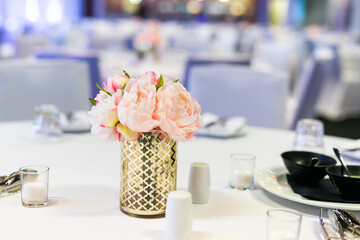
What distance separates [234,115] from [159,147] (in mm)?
1298

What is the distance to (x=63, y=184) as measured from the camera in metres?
1.10

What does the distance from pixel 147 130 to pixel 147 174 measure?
88 mm

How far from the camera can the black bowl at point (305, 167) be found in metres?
1.05

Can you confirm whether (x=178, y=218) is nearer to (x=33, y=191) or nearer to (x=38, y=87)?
(x=33, y=191)

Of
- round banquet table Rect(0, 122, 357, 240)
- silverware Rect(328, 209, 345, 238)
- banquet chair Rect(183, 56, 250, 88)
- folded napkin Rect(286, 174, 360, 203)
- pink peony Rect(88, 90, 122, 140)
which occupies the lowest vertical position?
round banquet table Rect(0, 122, 357, 240)

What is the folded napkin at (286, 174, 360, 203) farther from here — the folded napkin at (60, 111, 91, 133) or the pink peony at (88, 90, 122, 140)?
the folded napkin at (60, 111, 91, 133)

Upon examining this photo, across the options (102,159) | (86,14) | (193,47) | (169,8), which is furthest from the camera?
(169,8)

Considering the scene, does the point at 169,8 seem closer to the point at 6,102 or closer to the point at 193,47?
the point at 193,47

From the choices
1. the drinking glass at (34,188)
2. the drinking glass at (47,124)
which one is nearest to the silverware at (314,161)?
the drinking glass at (34,188)

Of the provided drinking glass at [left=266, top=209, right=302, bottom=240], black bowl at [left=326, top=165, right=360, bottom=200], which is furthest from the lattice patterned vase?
black bowl at [left=326, top=165, right=360, bottom=200]

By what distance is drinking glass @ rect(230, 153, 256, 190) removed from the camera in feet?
3.61

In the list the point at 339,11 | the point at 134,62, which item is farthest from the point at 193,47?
the point at 339,11

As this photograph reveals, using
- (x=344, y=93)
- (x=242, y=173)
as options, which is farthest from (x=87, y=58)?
(x=344, y=93)

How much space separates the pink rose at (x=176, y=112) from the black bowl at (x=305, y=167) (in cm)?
27
